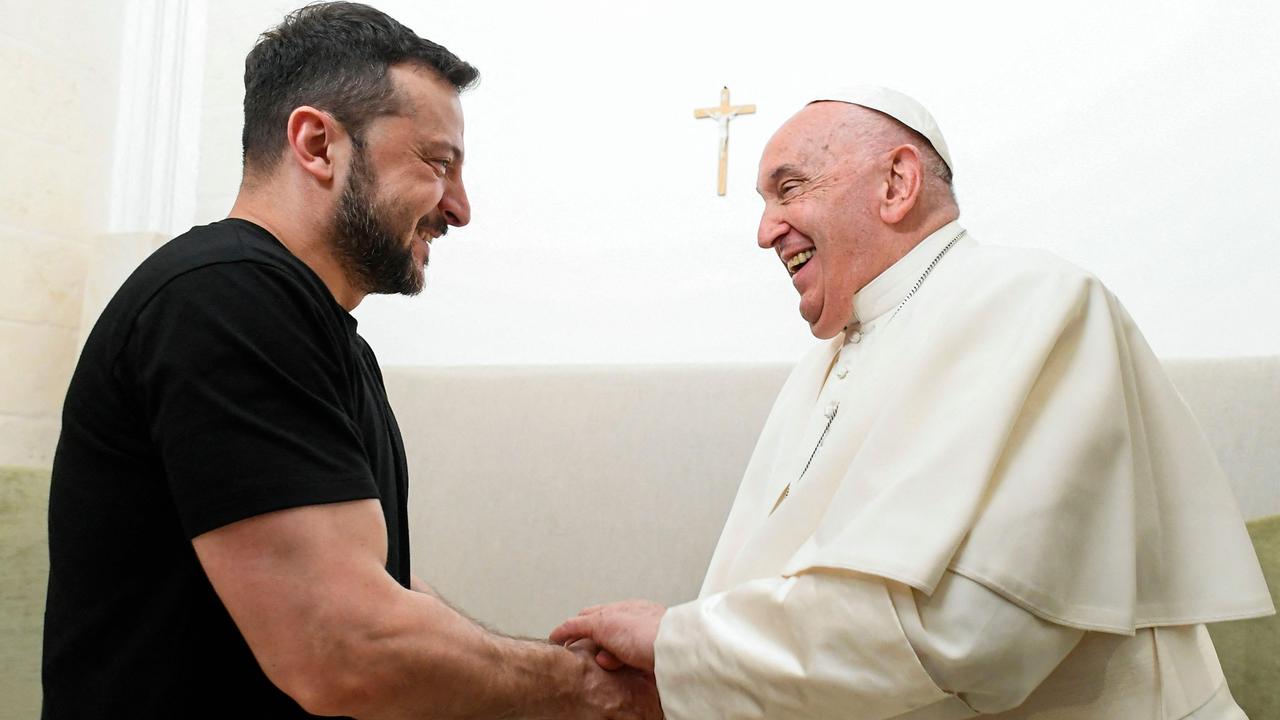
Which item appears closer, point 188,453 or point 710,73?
point 188,453

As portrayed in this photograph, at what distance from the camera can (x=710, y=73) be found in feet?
13.6

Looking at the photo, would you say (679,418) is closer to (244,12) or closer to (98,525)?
(98,525)

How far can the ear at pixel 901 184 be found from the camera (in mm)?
2713


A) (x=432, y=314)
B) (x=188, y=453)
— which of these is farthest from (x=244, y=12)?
(x=188, y=453)

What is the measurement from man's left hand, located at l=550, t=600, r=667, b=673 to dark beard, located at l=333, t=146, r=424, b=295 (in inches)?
31.7

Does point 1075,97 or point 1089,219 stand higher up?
point 1075,97

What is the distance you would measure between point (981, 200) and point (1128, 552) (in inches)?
76.8

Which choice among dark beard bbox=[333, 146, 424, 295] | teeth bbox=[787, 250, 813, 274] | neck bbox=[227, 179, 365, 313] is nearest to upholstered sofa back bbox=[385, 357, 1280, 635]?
teeth bbox=[787, 250, 813, 274]

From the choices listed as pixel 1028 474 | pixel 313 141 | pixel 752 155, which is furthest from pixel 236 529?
pixel 752 155

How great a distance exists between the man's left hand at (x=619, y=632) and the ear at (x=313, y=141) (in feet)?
3.37

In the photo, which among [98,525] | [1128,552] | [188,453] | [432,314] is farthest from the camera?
Result: [432,314]

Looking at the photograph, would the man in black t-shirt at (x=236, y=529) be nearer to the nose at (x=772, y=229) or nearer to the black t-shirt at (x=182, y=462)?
the black t-shirt at (x=182, y=462)

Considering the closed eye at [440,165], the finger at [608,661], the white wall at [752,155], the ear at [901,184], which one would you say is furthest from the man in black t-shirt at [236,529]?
the white wall at [752,155]

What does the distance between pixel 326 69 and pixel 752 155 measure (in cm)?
211
